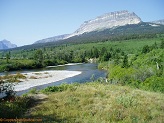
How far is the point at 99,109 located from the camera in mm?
19031

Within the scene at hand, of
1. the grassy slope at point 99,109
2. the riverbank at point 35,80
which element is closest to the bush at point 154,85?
the grassy slope at point 99,109

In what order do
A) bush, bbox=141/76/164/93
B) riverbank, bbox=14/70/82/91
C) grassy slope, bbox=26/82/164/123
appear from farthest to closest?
1. riverbank, bbox=14/70/82/91
2. bush, bbox=141/76/164/93
3. grassy slope, bbox=26/82/164/123

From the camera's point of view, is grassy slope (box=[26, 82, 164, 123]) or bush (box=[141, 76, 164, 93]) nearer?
grassy slope (box=[26, 82, 164, 123])

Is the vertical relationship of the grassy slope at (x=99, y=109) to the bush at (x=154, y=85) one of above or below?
above

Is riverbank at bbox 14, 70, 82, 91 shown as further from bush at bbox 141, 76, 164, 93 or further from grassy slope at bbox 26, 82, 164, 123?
grassy slope at bbox 26, 82, 164, 123

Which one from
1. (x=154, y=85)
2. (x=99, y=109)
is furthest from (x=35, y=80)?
(x=99, y=109)

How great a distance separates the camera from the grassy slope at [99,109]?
16.7m

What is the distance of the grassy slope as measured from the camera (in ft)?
54.6

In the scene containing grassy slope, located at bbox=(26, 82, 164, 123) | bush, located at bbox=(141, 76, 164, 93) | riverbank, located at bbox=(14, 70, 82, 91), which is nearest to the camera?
grassy slope, located at bbox=(26, 82, 164, 123)

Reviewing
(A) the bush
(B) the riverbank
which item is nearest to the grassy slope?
(A) the bush

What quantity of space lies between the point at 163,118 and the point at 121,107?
3.76 metres

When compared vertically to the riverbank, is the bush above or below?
above

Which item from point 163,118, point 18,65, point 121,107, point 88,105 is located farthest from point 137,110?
point 18,65

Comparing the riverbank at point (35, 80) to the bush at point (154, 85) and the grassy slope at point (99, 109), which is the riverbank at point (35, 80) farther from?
the grassy slope at point (99, 109)
